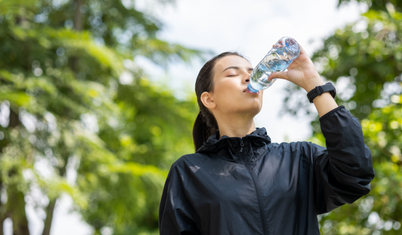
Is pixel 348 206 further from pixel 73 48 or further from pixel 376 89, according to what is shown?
pixel 73 48

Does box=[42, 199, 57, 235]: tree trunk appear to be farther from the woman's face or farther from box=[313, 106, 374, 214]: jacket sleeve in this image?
box=[313, 106, 374, 214]: jacket sleeve

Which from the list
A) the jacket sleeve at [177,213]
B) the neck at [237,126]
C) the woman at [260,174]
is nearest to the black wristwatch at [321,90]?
the woman at [260,174]

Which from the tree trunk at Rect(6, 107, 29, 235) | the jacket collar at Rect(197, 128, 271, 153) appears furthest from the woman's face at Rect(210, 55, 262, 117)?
the tree trunk at Rect(6, 107, 29, 235)

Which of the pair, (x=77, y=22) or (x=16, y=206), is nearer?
(x=16, y=206)

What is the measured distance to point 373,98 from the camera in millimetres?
5168

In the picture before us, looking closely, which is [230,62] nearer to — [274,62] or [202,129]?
[274,62]

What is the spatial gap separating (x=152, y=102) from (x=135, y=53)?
41.8 inches

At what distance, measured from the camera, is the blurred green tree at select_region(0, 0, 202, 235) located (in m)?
5.60

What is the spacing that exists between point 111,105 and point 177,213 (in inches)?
204

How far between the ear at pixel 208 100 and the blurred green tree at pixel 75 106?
4077mm

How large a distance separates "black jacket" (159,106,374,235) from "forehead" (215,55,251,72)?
305mm

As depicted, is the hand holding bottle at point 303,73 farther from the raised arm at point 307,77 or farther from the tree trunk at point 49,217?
the tree trunk at point 49,217

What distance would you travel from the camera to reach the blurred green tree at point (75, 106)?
560 centimetres

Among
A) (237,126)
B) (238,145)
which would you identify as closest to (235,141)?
(238,145)
